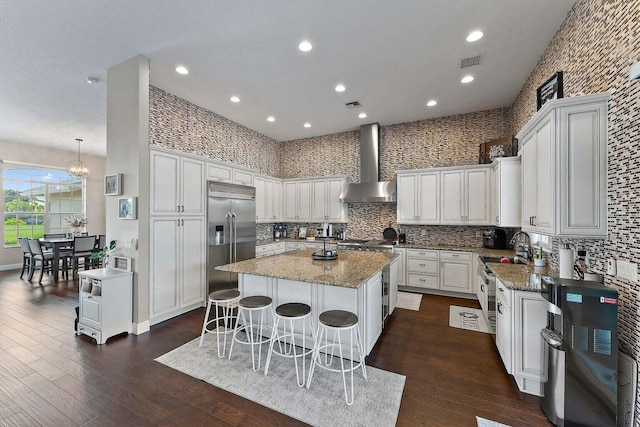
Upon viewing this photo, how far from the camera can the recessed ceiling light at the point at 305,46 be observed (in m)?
2.94

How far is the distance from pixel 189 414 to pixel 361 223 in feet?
15.4

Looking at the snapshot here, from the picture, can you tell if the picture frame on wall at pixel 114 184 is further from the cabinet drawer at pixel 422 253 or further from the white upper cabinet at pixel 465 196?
the white upper cabinet at pixel 465 196

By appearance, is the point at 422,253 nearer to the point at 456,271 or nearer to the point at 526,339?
the point at 456,271

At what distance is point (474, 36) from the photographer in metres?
2.80

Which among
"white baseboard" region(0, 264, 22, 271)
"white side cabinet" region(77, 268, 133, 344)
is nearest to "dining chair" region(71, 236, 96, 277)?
"white baseboard" region(0, 264, 22, 271)

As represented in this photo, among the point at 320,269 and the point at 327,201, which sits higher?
the point at 327,201

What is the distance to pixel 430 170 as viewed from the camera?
4.99 meters

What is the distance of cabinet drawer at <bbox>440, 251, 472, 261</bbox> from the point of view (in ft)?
14.9

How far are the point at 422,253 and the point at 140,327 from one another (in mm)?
4623

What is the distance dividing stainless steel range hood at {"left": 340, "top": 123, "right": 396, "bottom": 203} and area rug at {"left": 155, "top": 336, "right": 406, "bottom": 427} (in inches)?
141

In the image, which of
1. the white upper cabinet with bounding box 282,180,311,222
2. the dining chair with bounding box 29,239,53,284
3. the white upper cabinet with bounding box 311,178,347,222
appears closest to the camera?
the dining chair with bounding box 29,239,53,284

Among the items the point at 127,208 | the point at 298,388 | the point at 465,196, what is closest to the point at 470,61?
the point at 465,196

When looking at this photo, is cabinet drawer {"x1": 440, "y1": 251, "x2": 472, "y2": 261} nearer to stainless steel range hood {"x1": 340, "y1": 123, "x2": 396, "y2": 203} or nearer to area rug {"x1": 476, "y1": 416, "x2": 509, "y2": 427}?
stainless steel range hood {"x1": 340, "y1": 123, "x2": 396, "y2": 203}

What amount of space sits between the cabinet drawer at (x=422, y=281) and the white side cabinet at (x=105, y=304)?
4.53 meters
